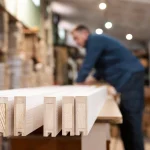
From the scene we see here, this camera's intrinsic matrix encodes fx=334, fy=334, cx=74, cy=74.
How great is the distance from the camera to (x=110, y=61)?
2850 mm

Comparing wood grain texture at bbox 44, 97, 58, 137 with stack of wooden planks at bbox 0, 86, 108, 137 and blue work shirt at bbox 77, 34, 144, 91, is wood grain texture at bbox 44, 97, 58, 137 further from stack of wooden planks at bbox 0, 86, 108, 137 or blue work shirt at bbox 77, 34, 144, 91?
blue work shirt at bbox 77, 34, 144, 91

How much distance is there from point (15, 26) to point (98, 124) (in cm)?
224

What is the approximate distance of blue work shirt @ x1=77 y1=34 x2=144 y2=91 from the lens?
8.82 feet

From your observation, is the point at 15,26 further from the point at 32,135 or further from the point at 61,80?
the point at 61,80

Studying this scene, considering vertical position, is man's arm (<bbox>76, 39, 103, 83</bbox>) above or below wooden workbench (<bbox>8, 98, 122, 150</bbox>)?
above

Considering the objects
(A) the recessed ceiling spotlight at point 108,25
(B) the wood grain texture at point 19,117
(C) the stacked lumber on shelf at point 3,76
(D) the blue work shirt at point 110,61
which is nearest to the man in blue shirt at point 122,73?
(D) the blue work shirt at point 110,61

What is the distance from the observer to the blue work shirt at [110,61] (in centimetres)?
269

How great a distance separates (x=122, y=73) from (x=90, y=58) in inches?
12.7

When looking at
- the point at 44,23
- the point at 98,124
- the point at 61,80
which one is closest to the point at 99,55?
the point at 98,124

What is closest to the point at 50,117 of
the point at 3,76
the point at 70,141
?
the point at 70,141

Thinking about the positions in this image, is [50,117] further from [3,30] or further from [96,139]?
[3,30]

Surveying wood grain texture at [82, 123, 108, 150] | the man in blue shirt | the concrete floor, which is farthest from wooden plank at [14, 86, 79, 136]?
the concrete floor

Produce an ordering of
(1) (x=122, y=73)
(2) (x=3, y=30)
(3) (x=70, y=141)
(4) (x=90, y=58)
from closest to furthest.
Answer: (3) (x=70, y=141) → (4) (x=90, y=58) → (1) (x=122, y=73) → (2) (x=3, y=30)

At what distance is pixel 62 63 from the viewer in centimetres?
782
